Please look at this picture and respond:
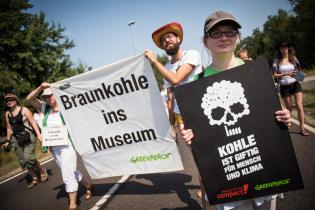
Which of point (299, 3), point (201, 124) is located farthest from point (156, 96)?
point (299, 3)

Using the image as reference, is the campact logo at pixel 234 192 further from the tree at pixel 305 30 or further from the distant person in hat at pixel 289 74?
the tree at pixel 305 30

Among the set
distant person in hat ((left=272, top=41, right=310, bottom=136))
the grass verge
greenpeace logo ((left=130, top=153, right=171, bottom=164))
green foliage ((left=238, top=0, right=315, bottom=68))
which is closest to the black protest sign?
greenpeace logo ((left=130, top=153, right=171, bottom=164))

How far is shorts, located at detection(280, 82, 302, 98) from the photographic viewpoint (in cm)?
634

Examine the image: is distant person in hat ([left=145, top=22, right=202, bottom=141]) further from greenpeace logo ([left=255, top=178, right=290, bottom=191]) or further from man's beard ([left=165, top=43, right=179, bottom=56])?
greenpeace logo ([left=255, top=178, right=290, bottom=191])

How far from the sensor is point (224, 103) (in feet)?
6.84

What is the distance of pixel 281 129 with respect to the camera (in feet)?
6.57

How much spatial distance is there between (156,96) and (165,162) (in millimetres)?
1005

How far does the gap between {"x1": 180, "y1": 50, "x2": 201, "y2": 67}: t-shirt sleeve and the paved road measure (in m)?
2.11

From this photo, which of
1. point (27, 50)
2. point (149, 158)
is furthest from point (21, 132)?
point (27, 50)

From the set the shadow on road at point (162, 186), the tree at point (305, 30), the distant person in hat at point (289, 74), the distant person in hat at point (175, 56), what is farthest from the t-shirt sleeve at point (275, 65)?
the tree at point (305, 30)

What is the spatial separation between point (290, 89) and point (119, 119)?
441 cm

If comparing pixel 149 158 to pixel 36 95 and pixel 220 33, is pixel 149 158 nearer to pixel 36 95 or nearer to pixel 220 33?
pixel 36 95

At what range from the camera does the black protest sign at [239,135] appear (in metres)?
2.01

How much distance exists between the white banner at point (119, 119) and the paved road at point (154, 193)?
647 mm
